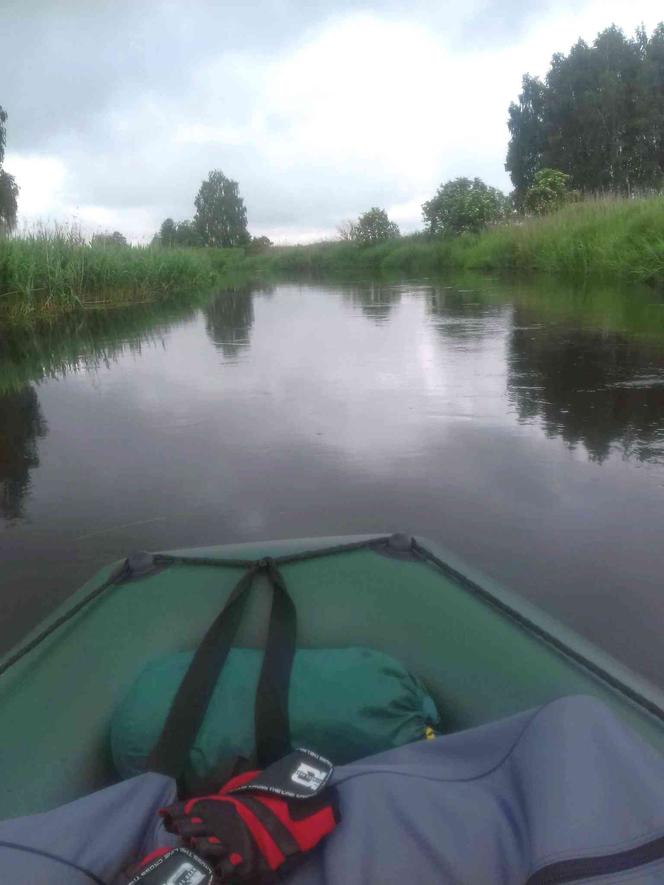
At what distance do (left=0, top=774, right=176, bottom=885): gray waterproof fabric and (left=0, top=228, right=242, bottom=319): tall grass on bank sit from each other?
29.4 ft

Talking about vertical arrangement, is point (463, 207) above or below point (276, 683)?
above

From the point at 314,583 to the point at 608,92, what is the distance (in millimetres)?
37046

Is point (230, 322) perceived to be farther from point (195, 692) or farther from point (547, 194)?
point (547, 194)

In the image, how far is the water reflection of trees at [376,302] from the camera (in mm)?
9305

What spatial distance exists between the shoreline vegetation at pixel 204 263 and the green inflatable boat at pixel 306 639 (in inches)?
329

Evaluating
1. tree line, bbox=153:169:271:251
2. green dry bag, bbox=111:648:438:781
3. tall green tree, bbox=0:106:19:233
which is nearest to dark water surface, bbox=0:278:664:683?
green dry bag, bbox=111:648:438:781

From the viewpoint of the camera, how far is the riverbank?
36.0ft

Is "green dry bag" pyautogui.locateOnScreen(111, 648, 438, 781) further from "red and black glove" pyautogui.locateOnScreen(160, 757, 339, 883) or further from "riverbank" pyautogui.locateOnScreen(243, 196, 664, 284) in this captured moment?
"riverbank" pyautogui.locateOnScreen(243, 196, 664, 284)

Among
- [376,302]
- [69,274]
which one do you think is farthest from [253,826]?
[376,302]

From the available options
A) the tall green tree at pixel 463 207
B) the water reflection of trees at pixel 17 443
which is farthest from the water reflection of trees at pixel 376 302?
the tall green tree at pixel 463 207

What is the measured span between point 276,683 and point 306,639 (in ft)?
0.68

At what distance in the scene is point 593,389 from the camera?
14.2 ft

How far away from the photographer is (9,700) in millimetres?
1246

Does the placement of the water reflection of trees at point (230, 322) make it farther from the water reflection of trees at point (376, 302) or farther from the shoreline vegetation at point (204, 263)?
the water reflection of trees at point (376, 302)
